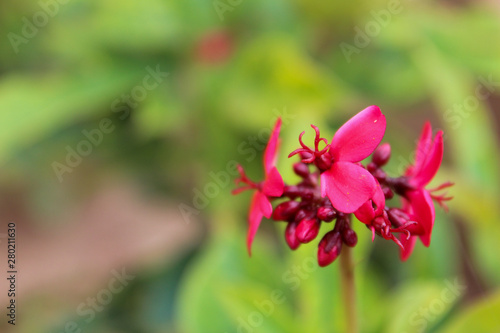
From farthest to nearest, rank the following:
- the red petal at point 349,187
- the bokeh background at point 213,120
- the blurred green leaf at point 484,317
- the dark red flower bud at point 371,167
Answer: the bokeh background at point 213,120, the blurred green leaf at point 484,317, the dark red flower bud at point 371,167, the red petal at point 349,187

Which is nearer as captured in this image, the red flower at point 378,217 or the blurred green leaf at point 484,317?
the red flower at point 378,217

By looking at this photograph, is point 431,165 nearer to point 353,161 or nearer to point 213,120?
point 353,161

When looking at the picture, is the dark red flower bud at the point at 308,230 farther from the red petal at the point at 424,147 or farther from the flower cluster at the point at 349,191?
the red petal at the point at 424,147

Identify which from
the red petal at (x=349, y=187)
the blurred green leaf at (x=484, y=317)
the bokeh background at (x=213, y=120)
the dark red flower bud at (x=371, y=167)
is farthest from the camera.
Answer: the bokeh background at (x=213, y=120)

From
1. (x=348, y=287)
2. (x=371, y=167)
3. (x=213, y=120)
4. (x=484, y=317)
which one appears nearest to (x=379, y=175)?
(x=371, y=167)

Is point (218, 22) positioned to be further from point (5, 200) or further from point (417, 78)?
point (5, 200)

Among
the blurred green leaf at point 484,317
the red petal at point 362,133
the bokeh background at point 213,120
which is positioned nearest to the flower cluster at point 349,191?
the red petal at point 362,133

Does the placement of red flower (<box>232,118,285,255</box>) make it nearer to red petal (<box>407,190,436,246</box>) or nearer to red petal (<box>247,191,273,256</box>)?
red petal (<box>247,191,273,256</box>)
